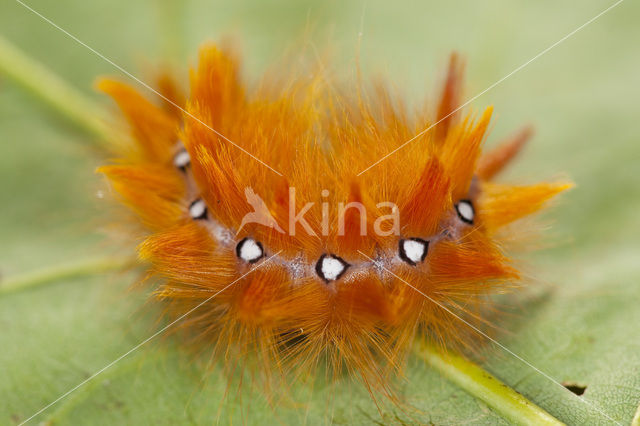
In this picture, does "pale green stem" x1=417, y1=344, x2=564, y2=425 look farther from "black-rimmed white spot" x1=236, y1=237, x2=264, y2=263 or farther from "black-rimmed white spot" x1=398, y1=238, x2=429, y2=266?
"black-rimmed white spot" x1=236, y1=237, x2=264, y2=263

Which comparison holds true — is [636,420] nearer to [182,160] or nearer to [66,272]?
[182,160]

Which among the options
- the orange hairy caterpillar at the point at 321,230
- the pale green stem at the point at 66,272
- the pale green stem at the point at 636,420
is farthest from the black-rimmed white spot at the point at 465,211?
the pale green stem at the point at 66,272

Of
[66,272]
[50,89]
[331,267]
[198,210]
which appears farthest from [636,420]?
[50,89]

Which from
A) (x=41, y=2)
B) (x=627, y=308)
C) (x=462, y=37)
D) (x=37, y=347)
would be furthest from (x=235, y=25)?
(x=627, y=308)

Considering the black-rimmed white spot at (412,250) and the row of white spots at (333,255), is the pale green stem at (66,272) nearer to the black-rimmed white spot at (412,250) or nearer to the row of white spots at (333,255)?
the row of white spots at (333,255)

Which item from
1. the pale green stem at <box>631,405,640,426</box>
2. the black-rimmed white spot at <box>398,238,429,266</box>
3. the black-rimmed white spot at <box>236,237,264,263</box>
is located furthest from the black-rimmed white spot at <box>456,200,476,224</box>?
the pale green stem at <box>631,405,640,426</box>
